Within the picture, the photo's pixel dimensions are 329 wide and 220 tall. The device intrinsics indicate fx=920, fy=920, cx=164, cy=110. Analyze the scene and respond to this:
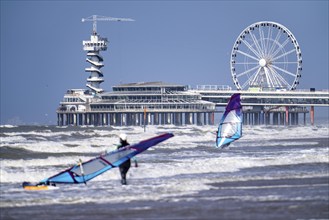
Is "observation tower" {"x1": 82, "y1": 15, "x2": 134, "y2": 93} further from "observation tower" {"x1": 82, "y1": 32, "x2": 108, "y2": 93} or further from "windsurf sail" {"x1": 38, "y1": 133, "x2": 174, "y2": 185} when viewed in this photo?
"windsurf sail" {"x1": 38, "y1": 133, "x2": 174, "y2": 185}

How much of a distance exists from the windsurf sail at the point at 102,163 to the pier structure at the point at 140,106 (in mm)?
126912

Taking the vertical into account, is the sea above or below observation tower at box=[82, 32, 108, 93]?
below

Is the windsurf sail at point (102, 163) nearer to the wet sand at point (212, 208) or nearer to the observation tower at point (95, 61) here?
the wet sand at point (212, 208)

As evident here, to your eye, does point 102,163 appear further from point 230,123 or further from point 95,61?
point 95,61

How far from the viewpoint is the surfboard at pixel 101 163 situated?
77.3 ft

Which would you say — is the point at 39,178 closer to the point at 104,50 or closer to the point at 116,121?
the point at 116,121

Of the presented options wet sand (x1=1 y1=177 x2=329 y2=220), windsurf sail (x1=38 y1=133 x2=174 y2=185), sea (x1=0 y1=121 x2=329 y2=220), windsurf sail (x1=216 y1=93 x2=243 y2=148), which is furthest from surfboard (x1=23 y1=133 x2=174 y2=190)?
windsurf sail (x1=216 y1=93 x2=243 y2=148)

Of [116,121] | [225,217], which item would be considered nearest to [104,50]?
[116,121]

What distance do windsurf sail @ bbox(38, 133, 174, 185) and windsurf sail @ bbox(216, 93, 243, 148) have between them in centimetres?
1737

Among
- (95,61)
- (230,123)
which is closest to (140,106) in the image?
(95,61)

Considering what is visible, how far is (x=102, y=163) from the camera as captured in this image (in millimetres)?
23875

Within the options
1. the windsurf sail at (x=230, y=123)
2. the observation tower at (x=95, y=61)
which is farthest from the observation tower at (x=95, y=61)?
the windsurf sail at (x=230, y=123)

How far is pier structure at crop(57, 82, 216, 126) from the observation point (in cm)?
15350

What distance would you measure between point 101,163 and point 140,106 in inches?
5124
